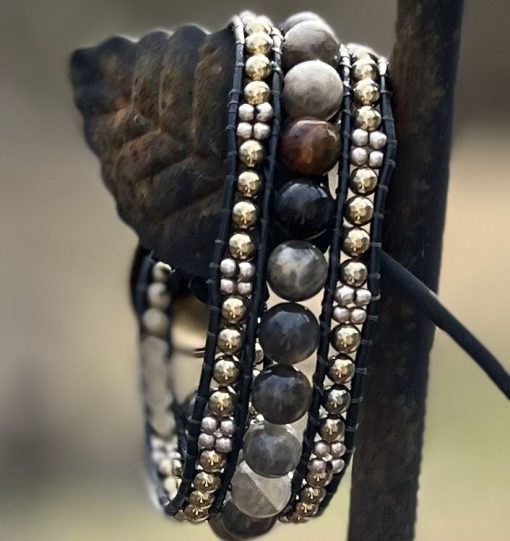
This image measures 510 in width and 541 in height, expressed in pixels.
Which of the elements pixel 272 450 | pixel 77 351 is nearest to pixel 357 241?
pixel 272 450

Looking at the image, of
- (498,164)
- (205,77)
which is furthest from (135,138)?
Answer: (498,164)

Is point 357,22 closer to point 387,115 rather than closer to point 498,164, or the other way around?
point 498,164

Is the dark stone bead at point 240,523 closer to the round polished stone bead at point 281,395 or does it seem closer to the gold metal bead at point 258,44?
the round polished stone bead at point 281,395

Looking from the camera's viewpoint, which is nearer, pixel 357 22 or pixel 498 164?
pixel 357 22

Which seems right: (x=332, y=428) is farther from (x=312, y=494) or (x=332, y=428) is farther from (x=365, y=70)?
(x=365, y=70)

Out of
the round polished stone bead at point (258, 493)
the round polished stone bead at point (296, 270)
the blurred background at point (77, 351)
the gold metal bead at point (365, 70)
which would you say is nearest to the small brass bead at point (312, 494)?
the round polished stone bead at point (258, 493)

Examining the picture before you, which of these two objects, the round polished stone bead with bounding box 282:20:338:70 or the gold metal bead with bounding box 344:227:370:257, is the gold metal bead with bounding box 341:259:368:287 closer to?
the gold metal bead with bounding box 344:227:370:257
